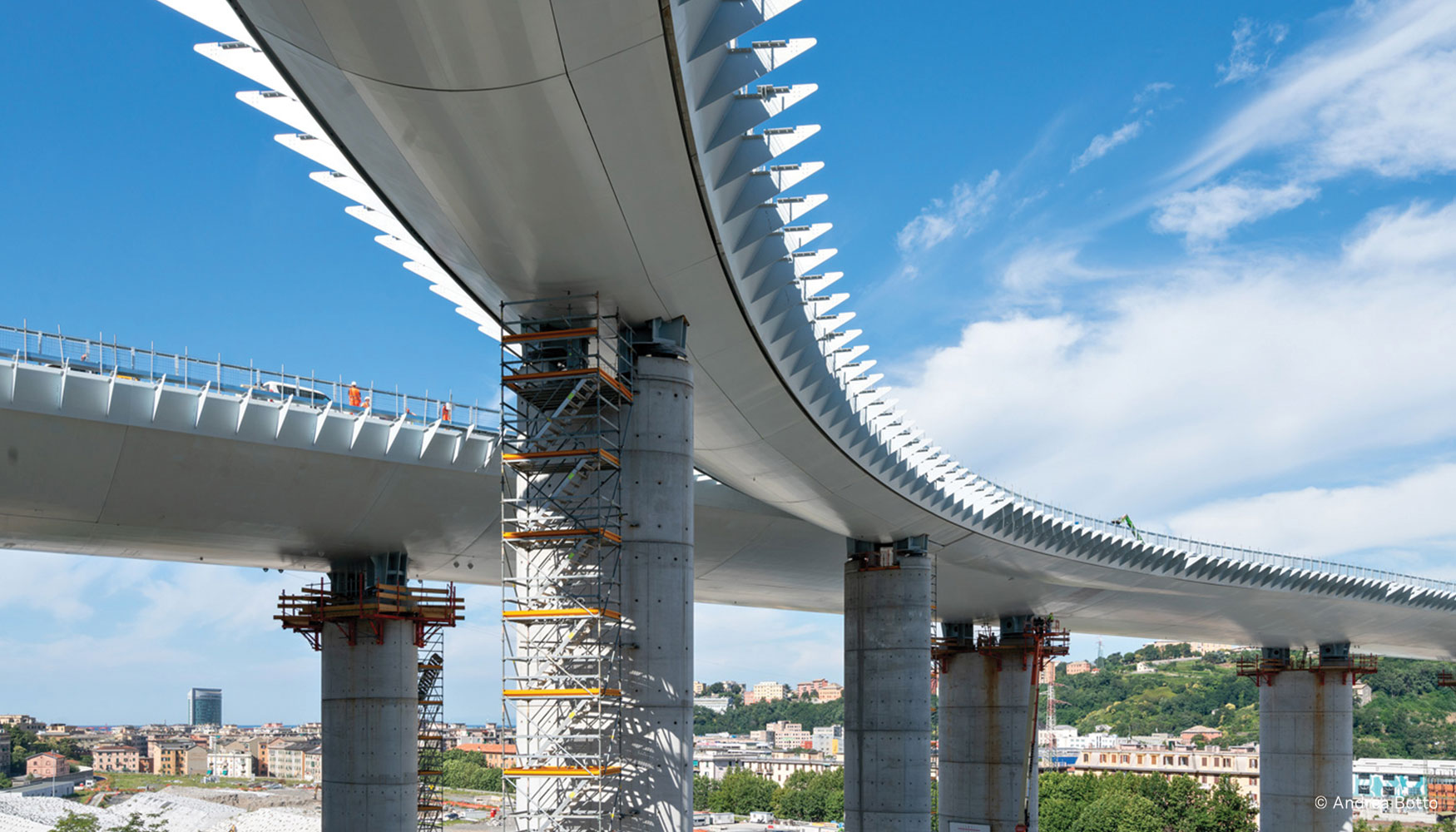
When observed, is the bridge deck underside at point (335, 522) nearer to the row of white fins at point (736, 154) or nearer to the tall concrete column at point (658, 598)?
the row of white fins at point (736, 154)

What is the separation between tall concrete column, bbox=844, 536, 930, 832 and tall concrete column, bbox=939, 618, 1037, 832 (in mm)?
14027

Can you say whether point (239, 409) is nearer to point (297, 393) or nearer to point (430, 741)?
point (297, 393)

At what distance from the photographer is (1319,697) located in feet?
206

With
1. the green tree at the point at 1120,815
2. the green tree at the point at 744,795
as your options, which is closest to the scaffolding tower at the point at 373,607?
the green tree at the point at 1120,815

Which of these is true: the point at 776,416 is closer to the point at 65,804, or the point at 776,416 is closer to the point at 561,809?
the point at 561,809

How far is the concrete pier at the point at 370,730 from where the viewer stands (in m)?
32.2

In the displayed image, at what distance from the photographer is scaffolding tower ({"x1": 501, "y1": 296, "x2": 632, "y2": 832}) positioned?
693 inches

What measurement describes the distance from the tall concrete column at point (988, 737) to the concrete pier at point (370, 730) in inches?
930

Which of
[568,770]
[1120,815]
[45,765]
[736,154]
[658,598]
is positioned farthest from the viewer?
[45,765]

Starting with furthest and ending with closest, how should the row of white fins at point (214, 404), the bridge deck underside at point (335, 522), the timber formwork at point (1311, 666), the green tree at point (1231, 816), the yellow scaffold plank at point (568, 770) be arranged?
the green tree at point (1231, 816) → the timber formwork at point (1311, 666) → the bridge deck underside at point (335, 522) → the row of white fins at point (214, 404) → the yellow scaffold plank at point (568, 770)

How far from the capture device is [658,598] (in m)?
18.4

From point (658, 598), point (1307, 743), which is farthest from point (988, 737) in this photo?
point (658, 598)

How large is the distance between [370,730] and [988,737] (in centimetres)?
2549

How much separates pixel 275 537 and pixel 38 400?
29.1 feet
